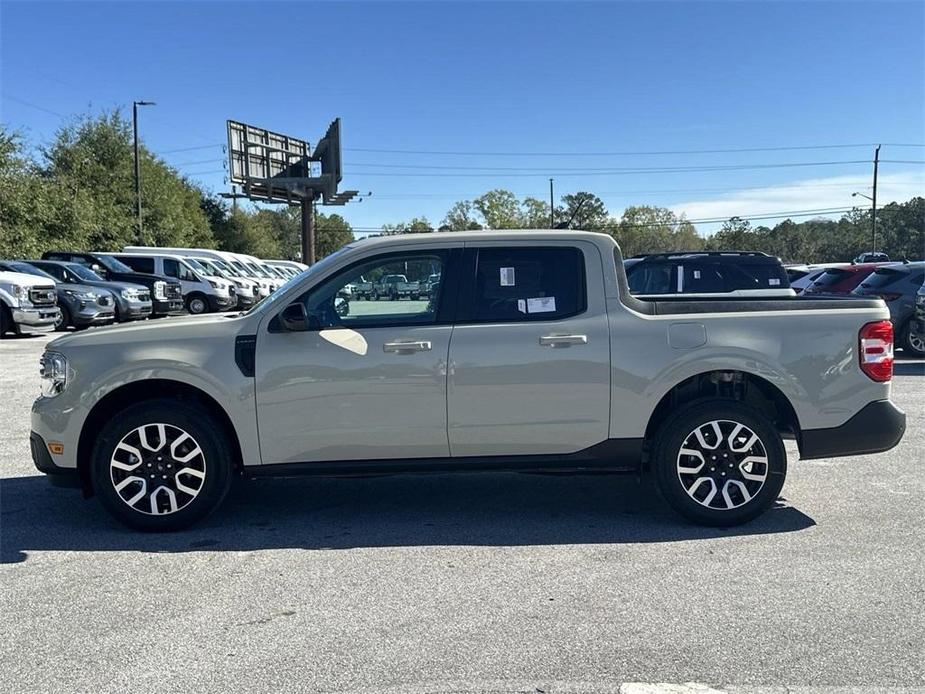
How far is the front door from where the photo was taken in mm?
4719

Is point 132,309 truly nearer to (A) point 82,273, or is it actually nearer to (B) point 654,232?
(A) point 82,273

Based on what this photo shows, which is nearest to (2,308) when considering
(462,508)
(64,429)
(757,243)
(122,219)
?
(64,429)

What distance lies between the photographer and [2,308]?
15.9 metres

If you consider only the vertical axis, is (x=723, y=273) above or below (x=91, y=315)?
above

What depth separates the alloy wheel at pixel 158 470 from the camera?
477 cm

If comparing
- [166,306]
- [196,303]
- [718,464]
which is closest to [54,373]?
[718,464]

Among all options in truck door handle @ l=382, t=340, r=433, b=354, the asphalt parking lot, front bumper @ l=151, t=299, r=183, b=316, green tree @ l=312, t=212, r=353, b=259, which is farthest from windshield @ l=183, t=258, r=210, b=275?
green tree @ l=312, t=212, r=353, b=259

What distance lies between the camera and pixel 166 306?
22250 millimetres

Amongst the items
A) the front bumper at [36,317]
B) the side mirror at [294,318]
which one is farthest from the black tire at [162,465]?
the front bumper at [36,317]

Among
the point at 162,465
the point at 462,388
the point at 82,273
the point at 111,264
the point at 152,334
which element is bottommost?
the point at 162,465

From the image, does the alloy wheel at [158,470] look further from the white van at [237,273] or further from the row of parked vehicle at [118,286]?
the white van at [237,273]

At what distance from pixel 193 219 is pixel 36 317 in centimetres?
3724

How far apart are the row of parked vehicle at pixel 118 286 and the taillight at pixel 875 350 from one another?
8033 mm

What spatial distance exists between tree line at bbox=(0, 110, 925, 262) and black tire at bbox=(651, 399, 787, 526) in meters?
2.03
